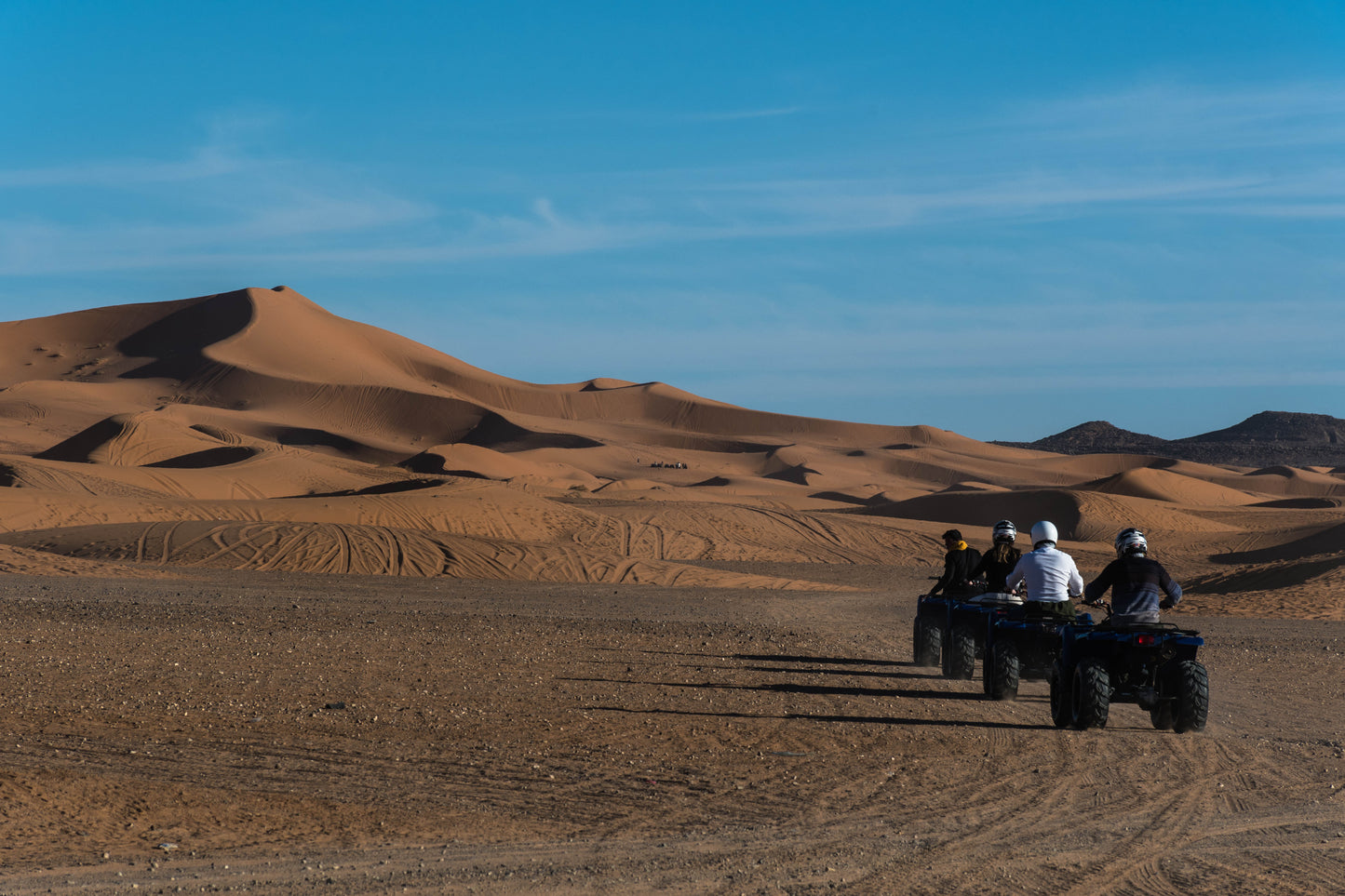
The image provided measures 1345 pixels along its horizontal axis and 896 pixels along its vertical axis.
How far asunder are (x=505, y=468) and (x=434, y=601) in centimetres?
4601

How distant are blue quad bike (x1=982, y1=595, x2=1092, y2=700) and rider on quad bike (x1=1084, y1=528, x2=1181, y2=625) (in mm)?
1238

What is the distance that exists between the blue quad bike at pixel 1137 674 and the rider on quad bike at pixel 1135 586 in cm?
9

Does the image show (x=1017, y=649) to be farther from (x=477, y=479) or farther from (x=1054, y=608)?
(x=477, y=479)

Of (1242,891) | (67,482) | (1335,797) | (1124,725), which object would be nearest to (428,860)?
(1242,891)

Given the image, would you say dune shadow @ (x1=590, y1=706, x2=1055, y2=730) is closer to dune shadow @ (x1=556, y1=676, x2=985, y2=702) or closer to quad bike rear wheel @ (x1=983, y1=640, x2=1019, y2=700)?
quad bike rear wheel @ (x1=983, y1=640, x2=1019, y2=700)

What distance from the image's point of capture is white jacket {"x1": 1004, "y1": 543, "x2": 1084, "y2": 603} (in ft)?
38.2

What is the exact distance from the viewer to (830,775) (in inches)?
355

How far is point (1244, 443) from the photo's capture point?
541 ft

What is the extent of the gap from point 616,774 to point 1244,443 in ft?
559

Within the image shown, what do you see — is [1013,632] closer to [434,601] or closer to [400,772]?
[400,772]

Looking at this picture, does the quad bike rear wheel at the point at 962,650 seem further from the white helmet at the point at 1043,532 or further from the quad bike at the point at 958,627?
the white helmet at the point at 1043,532

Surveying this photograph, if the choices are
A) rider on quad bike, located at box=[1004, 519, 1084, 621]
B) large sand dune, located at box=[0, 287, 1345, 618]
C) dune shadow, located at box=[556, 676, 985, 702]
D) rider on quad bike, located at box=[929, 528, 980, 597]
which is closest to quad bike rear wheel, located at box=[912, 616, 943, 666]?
rider on quad bike, located at box=[929, 528, 980, 597]

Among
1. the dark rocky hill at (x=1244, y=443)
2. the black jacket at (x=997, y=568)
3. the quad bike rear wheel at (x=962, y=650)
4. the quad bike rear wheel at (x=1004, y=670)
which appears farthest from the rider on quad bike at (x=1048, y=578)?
the dark rocky hill at (x=1244, y=443)

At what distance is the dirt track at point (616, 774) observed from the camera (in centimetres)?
655
